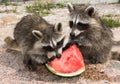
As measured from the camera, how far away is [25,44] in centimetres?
638

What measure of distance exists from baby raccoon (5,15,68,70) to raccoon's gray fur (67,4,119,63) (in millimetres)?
401

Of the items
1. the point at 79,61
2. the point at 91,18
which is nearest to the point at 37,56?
the point at 79,61

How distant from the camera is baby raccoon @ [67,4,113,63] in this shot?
6398mm

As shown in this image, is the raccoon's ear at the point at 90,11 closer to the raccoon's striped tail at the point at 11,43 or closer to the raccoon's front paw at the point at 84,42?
the raccoon's front paw at the point at 84,42

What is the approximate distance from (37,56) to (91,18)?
1149 mm

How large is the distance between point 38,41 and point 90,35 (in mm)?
980

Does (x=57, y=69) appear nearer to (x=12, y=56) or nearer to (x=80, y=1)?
(x=12, y=56)

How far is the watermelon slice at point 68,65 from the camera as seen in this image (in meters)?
5.99

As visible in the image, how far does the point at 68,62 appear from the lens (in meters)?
6.13

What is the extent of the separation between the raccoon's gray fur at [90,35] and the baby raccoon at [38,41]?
1.32 feet

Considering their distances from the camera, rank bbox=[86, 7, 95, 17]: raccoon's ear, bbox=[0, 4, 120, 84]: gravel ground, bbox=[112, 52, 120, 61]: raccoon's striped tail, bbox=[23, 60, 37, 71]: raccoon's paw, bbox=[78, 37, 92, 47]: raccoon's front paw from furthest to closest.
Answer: bbox=[112, 52, 120, 61]: raccoon's striped tail
bbox=[78, 37, 92, 47]: raccoon's front paw
bbox=[86, 7, 95, 17]: raccoon's ear
bbox=[23, 60, 37, 71]: raccoon's paw
bbox=[0, 4, 120, 84]: gravel ground

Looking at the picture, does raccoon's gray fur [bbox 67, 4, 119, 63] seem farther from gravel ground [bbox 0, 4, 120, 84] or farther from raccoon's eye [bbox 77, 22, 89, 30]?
gravel ground [bbox 0, 4, 120, 84]

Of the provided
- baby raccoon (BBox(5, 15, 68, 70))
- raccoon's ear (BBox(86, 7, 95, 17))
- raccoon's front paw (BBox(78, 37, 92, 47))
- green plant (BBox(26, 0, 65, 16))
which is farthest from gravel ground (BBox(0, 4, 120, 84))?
green plant (BBox(26, 0, 65, 16))

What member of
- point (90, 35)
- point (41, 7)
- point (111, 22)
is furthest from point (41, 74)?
point (41, 7)
